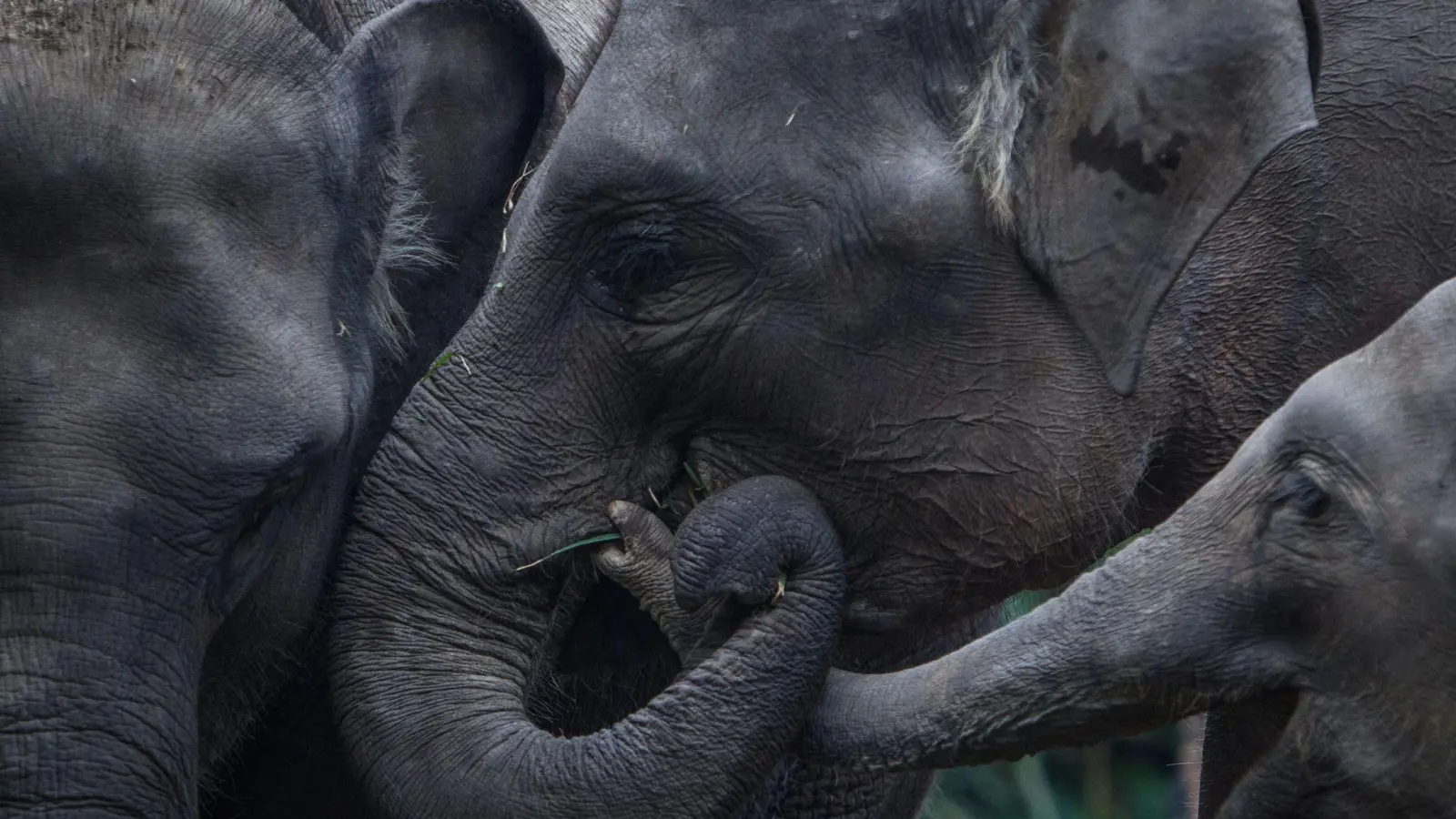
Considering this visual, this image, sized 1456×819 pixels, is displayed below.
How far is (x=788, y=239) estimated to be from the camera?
2879 millimetres

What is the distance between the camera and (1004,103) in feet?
9.39

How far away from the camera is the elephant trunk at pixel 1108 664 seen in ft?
7.68

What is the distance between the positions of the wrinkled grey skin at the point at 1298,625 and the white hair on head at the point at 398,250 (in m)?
0.99

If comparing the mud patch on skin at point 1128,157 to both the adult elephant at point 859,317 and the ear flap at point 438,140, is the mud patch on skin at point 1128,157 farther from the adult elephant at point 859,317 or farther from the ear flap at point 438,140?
the ear flap at point 438,140

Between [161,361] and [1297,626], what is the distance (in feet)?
4.36

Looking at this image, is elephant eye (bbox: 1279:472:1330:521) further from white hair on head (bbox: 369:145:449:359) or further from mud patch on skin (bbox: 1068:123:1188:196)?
white hair on head (bbox: 369:145:449:359)

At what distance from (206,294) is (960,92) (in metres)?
1.06

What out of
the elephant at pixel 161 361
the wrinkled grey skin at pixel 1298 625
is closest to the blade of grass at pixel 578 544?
the elephant at pixel 161 361

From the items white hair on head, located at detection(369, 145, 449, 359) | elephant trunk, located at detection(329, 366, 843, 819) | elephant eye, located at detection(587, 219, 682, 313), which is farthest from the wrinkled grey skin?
white hair on head, located at detection(369, 145, 449, 359)

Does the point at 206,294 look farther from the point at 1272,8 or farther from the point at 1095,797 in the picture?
the point at 1095,797

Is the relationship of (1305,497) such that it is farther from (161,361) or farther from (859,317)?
(161,361)

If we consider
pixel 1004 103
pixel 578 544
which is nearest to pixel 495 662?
pixel 578 544

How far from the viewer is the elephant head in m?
2.81

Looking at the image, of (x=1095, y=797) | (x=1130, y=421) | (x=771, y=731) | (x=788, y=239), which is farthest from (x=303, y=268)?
(x=1095, y=797)
